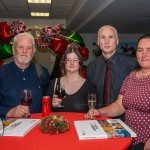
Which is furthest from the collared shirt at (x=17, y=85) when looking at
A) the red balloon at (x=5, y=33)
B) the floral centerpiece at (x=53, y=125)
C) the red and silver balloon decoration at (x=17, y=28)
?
the red balloon at (x=5, y=33)

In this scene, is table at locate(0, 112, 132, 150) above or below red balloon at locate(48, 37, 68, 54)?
below

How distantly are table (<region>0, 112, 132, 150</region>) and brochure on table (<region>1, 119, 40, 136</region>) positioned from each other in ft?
0.15

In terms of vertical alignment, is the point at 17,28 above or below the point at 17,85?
above

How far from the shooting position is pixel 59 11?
25.8 feet

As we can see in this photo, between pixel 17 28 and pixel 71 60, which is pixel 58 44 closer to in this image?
pixel 17 28

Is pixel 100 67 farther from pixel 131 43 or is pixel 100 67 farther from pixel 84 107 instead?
pixel 131 43

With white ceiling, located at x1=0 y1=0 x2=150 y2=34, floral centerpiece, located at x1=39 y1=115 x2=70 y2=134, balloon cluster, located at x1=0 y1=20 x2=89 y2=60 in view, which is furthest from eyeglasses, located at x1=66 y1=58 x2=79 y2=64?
white ceiling, located at x1=0 y1=0 x2=150 y2=34

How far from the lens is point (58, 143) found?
Answer: 1408mm

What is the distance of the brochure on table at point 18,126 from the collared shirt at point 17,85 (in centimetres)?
50

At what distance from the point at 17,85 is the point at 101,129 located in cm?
114

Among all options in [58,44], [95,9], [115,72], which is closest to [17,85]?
[115,72]

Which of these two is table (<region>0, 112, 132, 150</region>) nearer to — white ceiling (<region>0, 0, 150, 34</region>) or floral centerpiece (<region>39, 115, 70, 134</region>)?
floral centerpiece (<region>39, 115, 70, 134</region>)

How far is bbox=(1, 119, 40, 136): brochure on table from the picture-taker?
155 cm

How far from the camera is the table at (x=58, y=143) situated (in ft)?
4.42
